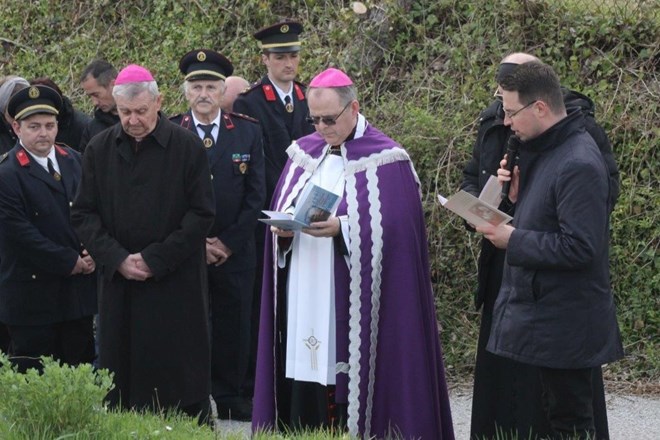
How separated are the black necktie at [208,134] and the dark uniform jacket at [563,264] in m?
3.00

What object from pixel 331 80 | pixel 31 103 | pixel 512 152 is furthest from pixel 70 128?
pixel 512 152

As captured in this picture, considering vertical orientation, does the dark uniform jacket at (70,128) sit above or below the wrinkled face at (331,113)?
above

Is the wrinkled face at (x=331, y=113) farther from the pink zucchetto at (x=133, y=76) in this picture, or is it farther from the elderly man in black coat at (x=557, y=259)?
the pink zucchetto at (x=133, y=76)

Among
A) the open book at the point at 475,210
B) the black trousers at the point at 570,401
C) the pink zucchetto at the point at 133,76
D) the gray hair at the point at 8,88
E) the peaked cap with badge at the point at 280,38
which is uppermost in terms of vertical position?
the peaked cap with badge at the point at 280,38

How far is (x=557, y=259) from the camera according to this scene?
5590 mm

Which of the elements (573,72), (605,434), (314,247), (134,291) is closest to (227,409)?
(134,291)

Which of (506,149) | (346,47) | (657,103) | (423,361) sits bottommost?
(423,361)

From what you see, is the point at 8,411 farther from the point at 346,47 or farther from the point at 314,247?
the point at 346,47

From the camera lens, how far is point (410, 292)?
652cm

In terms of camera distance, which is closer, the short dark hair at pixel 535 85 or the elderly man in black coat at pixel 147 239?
the short dark hair at pixel 535 85

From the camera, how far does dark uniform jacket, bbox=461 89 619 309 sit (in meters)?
6.51

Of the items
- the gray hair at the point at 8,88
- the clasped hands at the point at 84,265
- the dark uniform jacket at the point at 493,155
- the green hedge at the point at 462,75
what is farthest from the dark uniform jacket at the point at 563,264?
the gray hair at the point at 8,88

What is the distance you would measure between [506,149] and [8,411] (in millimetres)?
2969

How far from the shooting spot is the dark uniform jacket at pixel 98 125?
910cm
